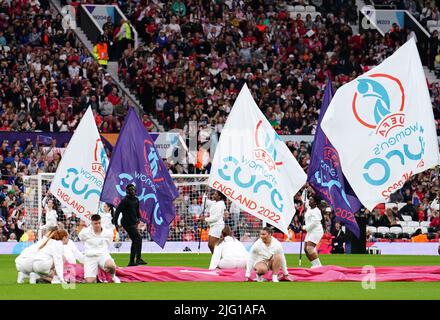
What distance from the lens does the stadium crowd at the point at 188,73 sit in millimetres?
44312

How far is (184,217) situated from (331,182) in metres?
14.3

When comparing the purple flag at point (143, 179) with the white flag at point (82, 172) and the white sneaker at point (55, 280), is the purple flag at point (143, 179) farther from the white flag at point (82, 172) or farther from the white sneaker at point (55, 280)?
the white sneaker at point (55, 280)

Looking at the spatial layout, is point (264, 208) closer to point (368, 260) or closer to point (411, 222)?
point (368, 260)

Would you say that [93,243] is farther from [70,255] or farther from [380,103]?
[380,103]

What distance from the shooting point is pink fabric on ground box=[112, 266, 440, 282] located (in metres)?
26.5

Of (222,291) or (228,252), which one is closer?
(222,291)

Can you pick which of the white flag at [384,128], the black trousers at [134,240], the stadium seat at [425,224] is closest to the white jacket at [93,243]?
the black trousers at [134,240]

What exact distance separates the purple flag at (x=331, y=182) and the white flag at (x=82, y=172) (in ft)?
30.1

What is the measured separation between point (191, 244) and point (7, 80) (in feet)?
34.0

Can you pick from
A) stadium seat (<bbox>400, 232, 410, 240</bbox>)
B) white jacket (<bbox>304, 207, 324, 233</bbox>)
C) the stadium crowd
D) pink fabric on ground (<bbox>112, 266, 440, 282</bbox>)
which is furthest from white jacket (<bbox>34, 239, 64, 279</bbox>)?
stadium seat (<bbox>400, 232, 410, 240</bbox>)

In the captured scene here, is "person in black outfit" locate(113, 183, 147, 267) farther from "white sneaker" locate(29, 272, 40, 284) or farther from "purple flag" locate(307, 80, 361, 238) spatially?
"white sneaker" locate(29, 272, 40, 284)

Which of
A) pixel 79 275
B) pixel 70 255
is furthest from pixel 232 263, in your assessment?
pixel 79 275

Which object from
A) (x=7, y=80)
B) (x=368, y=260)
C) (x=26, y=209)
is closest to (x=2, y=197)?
(x=26, y=209)

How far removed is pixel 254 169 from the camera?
31734 mm
